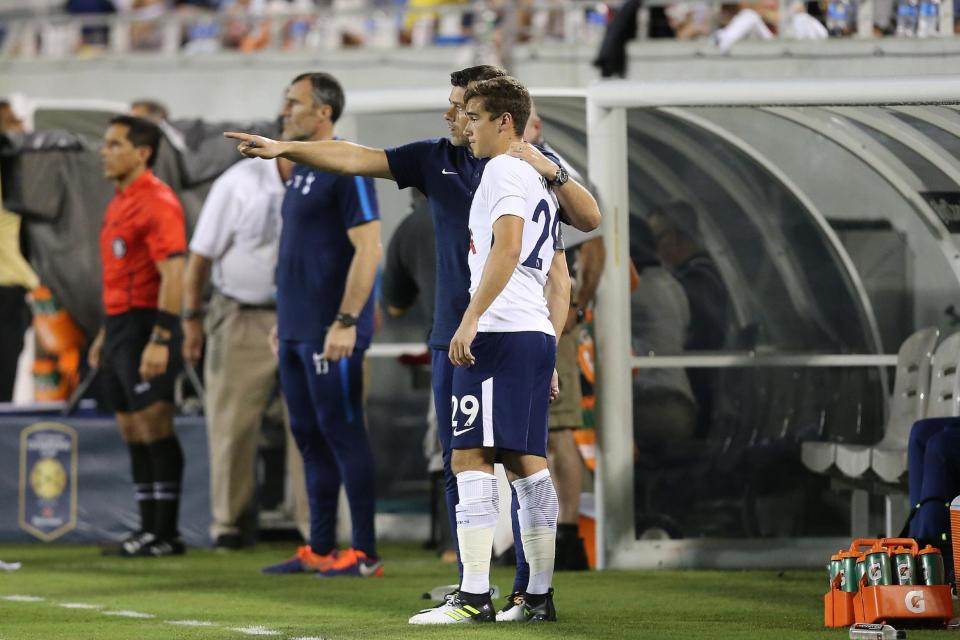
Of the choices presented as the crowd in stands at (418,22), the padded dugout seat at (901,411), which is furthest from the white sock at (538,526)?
the crowd in stands at (418,22)

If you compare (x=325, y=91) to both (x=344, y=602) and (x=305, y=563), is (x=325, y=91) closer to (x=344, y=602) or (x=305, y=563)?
(x=305, y=563)

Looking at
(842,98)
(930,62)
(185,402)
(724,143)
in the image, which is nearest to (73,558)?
(185,402)

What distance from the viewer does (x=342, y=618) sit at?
5.97 meters

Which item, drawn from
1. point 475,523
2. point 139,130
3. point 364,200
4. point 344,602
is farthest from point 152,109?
point 475,523

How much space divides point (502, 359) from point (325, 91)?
8.42ft

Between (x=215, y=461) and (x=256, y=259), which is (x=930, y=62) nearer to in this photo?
(x=256, y=259)

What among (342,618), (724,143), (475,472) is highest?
(724,143)

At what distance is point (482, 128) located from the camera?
5496mm

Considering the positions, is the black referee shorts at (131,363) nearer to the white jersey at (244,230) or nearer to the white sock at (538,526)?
the white jersey at (244,230)

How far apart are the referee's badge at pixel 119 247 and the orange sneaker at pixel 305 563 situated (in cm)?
182

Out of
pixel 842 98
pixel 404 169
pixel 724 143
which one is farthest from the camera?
pixel 724 143

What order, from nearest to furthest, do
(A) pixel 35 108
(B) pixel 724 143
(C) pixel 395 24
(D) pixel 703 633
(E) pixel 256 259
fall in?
(D) pixel 703 633
(B) pixel 724 143
(E) pixel 256 259
(A) pixel 35 108
(C) pixel 395 24

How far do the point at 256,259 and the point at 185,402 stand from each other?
146 cm

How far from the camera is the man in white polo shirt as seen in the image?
9.21m
